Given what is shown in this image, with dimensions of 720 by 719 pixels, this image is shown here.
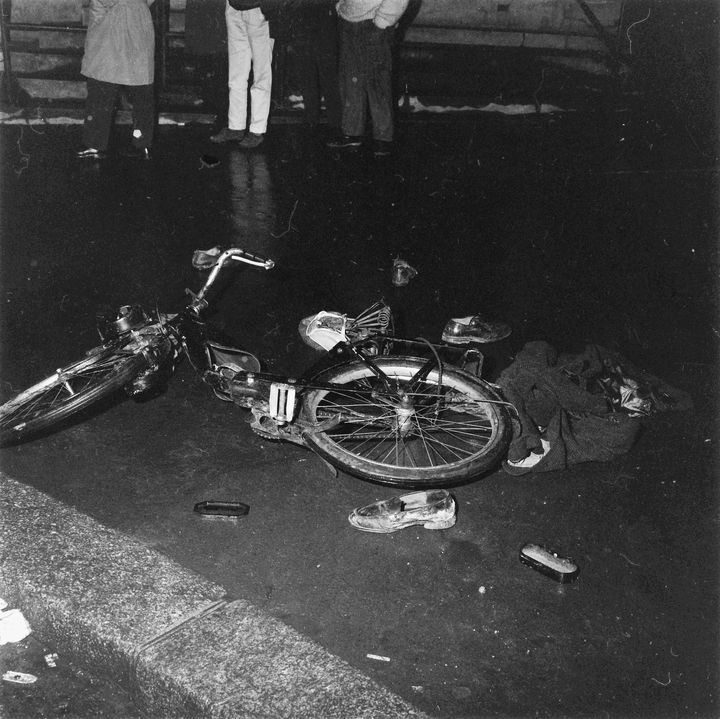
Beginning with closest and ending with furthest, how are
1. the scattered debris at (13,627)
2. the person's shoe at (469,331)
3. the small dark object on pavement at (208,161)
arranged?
the scattered debris at (13,627) < the person's shoe at (469,331) < the small dark object on pavement at (208,161)

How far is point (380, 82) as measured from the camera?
10.5 m

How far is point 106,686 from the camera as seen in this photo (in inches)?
127

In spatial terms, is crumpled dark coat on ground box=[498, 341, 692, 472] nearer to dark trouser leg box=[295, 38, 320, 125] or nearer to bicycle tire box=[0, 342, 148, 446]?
bicycle tire box=[0, 342, 148, 446]

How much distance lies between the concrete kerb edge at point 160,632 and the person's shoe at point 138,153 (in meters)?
6.80

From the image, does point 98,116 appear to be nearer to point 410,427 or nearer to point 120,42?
point 120,42

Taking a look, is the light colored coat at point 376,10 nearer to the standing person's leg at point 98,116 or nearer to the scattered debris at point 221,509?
the standing person's leg at point 98,116

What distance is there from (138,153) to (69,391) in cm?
637

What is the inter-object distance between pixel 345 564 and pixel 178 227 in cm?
469

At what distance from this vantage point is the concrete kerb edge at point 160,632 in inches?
115

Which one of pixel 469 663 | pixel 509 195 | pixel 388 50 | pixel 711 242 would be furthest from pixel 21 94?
pixel 469 663

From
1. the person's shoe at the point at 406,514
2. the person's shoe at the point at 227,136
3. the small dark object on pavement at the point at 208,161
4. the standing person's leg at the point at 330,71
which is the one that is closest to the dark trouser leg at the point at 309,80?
the standing person's leg at the point at 330,71

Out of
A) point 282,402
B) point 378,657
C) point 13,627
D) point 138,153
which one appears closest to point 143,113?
point 138,153

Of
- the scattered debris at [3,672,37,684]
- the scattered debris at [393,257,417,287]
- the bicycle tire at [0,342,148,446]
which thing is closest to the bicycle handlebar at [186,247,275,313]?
the bicycle tire at [0,342,148,446]

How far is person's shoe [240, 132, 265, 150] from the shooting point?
10570 mm
